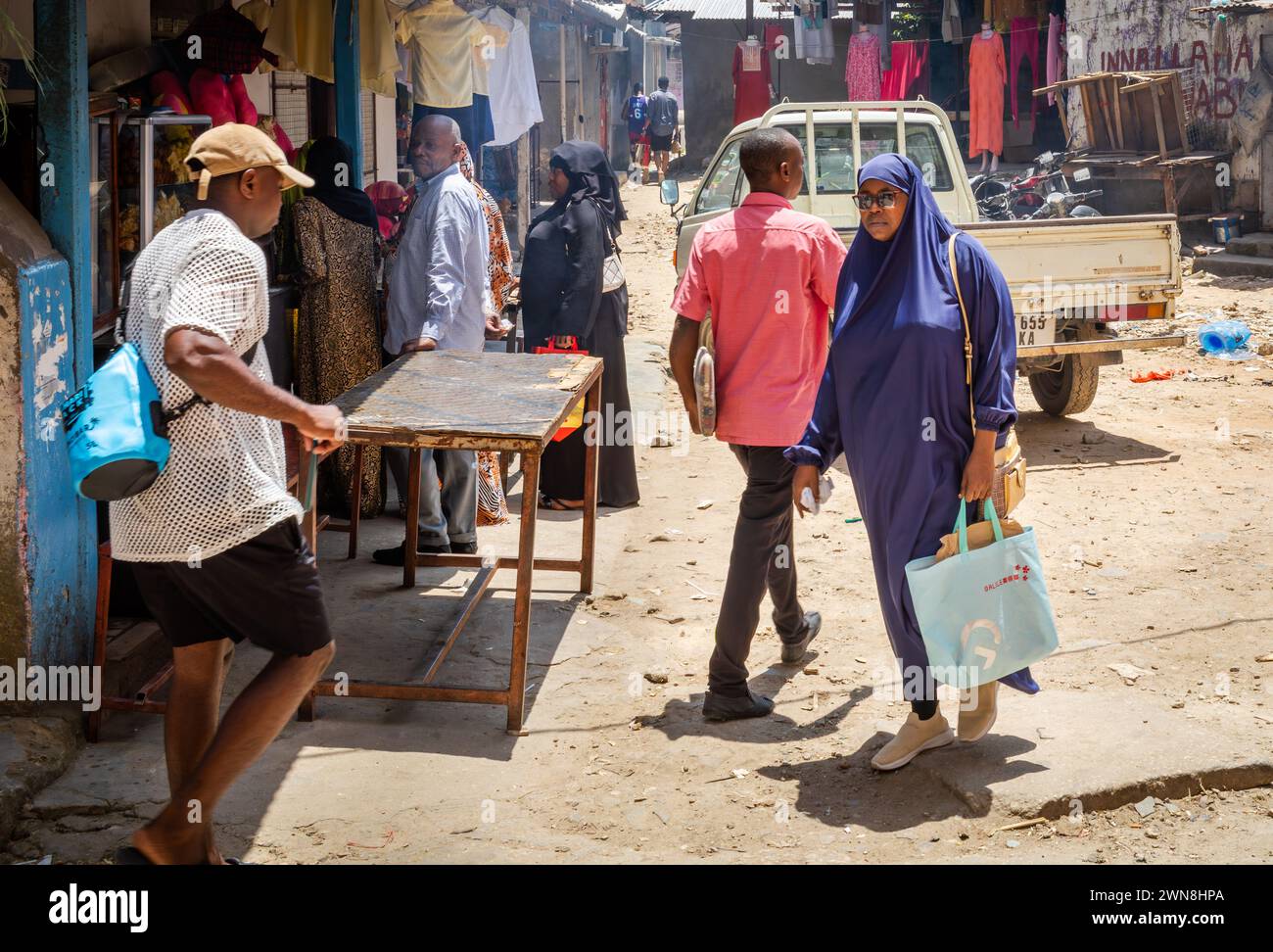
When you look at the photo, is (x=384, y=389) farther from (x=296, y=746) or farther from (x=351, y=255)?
(x=351, y=255)

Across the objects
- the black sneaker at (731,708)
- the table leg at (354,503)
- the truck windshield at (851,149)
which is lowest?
the black sneaker at (731,708)

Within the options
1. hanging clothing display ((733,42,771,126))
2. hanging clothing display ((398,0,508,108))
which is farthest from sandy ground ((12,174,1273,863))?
hanging clothing display ((733,42,771,126))

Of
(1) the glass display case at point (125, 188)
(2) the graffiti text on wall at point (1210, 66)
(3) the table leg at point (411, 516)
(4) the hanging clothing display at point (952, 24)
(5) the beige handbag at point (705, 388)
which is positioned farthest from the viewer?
(4) the hanging clothing display at point (952, 24)

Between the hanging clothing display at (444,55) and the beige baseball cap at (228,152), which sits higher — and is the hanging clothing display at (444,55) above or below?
above

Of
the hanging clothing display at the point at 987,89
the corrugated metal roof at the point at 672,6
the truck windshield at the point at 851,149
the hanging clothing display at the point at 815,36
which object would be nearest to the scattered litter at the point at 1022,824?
the truck windshield at the point at 851,149

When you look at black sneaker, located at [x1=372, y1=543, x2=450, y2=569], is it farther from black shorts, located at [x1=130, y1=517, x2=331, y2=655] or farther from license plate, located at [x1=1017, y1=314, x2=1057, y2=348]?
license plate, located at [x1=1017, y1=314, x2=1057, y2=348]

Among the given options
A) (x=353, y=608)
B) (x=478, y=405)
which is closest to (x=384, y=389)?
(x=478, y=405)

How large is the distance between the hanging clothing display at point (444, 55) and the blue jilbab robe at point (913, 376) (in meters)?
7.50

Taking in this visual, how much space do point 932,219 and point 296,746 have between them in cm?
260

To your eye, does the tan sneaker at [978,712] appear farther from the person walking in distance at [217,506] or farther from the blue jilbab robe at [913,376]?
the person walking in distance at [217,506]

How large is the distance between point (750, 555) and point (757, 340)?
0.74m

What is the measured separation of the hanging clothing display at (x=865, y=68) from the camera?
2348cm

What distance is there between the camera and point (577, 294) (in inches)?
286

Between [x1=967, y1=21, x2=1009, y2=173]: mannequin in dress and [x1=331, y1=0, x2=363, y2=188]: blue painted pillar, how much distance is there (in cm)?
1546
